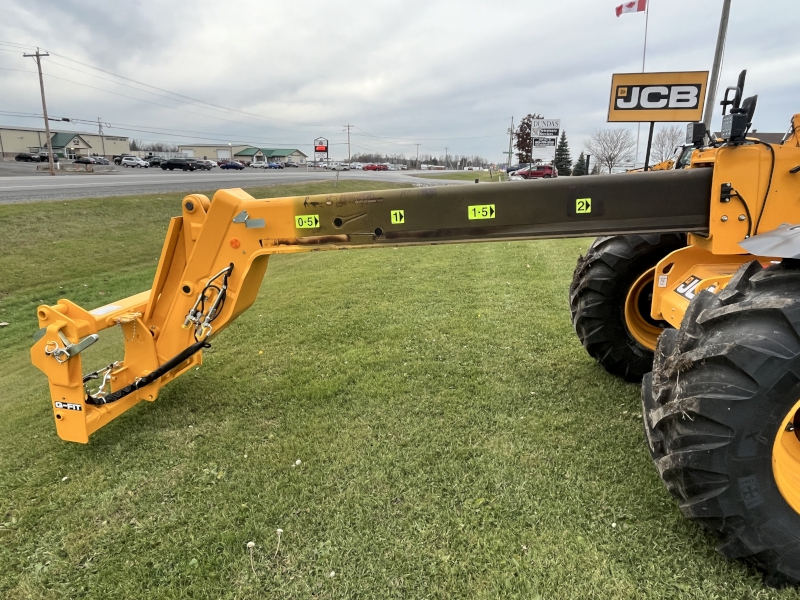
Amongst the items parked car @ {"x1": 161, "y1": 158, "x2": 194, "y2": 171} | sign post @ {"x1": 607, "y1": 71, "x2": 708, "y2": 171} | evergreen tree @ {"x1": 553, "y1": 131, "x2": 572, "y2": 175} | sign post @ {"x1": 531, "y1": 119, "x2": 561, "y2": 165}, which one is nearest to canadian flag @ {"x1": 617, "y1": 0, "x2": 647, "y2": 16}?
sign post @ {"x1": 607, "y1": 71, "x2": 708, "y2": 171}

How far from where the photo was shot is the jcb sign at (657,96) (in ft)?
45.4

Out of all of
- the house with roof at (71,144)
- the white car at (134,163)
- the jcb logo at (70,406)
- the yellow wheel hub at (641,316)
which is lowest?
the jcb logo at (70,406)

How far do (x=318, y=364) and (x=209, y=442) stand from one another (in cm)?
162

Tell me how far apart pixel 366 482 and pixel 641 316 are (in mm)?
2750

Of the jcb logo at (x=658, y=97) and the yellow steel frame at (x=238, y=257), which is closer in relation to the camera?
the yellow steel frame at (x=238, y=257)

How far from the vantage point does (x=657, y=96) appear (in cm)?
1465

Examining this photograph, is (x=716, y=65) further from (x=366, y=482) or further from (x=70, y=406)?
(x=70, y=406)

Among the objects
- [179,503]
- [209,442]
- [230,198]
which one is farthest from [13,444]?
[230,198]

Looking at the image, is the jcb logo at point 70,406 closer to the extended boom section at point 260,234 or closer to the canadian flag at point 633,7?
the extended boom section at point 260,234

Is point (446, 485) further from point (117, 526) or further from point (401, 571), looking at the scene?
point (117, 526)

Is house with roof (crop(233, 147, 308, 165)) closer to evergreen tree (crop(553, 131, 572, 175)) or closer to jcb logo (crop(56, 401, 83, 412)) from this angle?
evergreen tree (crop(553, 131, 572, 175))

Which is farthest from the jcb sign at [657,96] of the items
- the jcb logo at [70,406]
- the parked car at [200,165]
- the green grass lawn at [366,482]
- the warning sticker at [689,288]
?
the parked car at [200,165]

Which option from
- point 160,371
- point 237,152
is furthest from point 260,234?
point 237,152

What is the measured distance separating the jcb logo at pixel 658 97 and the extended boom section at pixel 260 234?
13.8 metres
